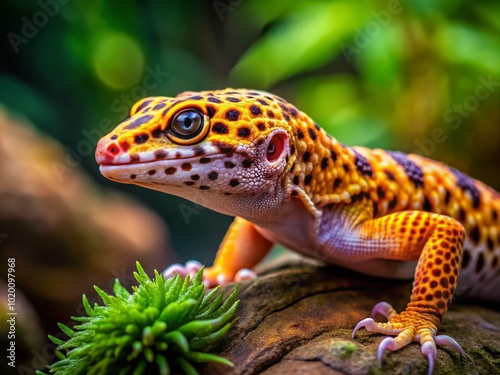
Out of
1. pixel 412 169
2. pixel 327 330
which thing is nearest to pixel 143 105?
pixel 327 330

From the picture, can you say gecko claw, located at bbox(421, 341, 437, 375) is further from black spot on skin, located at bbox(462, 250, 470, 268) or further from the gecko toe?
the gecko toe

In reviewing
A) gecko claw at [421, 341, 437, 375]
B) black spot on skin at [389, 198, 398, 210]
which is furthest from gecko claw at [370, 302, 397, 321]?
black spot on skin at [389, 198, 398, 210]

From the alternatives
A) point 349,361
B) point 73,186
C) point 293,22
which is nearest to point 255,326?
point 349,361

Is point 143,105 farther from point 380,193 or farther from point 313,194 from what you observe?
point 380,193

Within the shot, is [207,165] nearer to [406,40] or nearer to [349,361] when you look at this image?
[349,361]

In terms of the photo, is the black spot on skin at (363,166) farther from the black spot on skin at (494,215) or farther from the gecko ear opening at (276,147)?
the black spot on skin at (494,215)

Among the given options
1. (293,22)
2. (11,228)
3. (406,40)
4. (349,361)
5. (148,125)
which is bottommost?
(349,361)
